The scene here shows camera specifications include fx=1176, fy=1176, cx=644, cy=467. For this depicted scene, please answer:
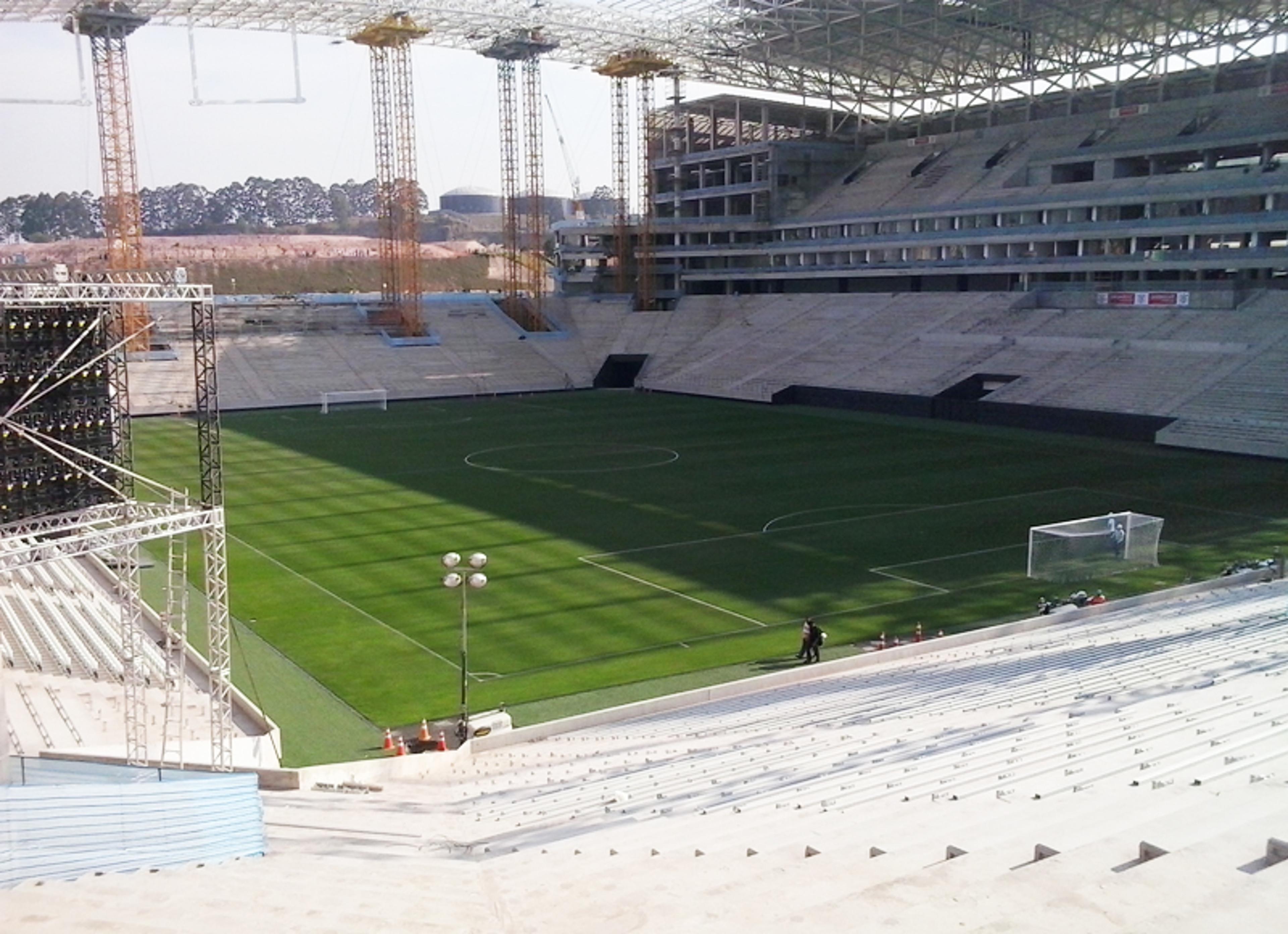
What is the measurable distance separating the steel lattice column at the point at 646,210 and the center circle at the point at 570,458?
39.9 metres

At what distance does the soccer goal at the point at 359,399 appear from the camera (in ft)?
227

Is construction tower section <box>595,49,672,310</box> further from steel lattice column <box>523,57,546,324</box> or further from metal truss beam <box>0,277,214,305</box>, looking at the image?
metal truss beam <box>0,277,214,305</box>

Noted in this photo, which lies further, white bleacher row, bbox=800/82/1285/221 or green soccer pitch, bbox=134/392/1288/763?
white bleacher row, bbox=800/82/1285/221

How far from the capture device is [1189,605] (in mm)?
23406

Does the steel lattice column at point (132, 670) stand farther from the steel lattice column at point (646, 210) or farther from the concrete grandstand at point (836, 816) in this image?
the steel lattice column at point (646, 210)

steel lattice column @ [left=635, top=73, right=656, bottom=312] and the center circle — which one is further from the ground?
steel lattice column @ [left=635, top=73, right=656, bottom=312]

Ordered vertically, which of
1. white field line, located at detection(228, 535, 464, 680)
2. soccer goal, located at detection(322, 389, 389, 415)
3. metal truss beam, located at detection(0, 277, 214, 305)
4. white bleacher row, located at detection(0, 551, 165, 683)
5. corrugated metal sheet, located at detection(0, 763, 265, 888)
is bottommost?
white field line, located at detection(228, 535, 464, 680)

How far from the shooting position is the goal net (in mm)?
28531

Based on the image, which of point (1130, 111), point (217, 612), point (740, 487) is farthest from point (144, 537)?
point (1130, 111)

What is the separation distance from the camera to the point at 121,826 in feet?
34.7

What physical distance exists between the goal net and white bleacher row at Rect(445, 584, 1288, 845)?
22.4 ft

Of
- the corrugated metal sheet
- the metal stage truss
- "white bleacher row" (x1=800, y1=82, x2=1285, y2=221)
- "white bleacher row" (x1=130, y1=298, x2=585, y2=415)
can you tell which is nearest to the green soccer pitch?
the metal stage truss

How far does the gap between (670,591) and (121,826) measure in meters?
17.8

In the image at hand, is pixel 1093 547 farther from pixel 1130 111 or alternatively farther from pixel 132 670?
pixel 1130 111
